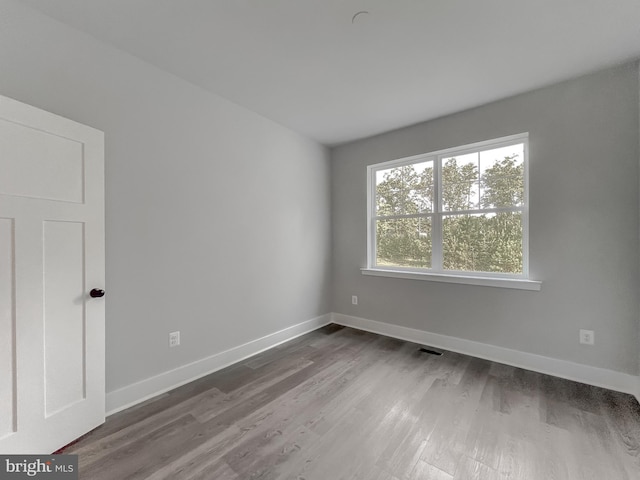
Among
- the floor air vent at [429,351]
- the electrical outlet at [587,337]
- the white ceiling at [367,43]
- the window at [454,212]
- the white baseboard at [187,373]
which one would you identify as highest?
the white ceiling at [367,43]

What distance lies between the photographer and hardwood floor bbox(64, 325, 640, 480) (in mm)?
1392

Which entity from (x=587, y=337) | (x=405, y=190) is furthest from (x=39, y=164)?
(x=587, y=337)

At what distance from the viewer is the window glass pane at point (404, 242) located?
320 cm

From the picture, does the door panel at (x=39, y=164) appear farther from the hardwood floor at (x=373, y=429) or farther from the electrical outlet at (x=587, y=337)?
the electrical outlet at (x=587, y=337)

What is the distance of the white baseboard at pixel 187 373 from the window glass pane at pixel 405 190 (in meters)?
1.97

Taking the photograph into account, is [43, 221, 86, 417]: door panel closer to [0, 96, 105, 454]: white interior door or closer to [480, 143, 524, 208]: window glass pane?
[0, 96, 105, 454]: white interior door

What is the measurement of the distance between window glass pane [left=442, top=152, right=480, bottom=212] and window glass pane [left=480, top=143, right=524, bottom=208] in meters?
0.06

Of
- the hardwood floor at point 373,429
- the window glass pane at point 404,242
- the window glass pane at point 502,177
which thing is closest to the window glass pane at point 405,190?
the window glass pane at point 404,242

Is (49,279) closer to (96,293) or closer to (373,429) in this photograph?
(96,293)

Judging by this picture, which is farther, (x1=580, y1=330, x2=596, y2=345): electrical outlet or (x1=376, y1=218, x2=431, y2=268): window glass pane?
(x1=376, y1=218, x2=431, y2=268): window glass pane

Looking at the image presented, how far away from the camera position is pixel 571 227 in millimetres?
2291

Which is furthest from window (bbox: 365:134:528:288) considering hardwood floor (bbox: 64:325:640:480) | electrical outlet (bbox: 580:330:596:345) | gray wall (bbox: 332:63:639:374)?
hardwood floor (bbox: 64:325:640:480)

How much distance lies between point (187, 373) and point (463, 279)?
110 inches

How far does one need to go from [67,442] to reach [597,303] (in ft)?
12.7
